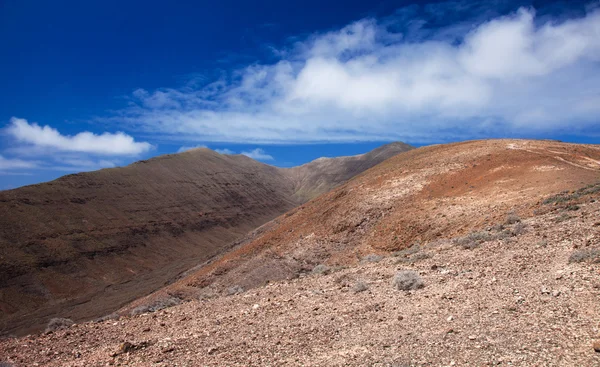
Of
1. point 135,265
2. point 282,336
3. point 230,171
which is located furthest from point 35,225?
point 230,171

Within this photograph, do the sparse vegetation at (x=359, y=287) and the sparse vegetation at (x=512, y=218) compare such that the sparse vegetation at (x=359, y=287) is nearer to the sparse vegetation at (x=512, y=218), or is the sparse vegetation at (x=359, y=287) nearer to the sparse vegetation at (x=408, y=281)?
the sparse vegetation at (x=408, y=281)

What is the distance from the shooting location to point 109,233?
60.5m

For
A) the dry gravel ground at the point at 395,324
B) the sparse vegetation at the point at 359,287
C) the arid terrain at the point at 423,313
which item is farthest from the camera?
the sparse vegetation at the point at 359,287

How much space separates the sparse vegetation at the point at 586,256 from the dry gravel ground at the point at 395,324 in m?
0.12

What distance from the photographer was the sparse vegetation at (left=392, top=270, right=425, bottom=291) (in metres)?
9.56

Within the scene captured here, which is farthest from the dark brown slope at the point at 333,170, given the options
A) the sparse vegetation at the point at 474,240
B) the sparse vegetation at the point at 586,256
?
the sparse vegetation at the point at 586,256

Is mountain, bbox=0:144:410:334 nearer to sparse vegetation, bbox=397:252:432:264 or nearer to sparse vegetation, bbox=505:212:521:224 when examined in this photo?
sparse vegetation, bbox=397:252:432:264

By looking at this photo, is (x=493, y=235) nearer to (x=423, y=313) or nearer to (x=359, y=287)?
(x=359, y=287)

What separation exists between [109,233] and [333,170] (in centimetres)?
10013

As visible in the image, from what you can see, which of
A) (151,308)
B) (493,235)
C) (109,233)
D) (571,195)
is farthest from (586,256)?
(109,233)

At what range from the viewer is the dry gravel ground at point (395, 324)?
590 centimetres

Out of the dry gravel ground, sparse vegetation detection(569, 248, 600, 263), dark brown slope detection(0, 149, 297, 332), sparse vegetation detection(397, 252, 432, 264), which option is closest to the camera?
the dry gravel ground

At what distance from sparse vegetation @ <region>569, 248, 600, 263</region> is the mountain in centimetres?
3633

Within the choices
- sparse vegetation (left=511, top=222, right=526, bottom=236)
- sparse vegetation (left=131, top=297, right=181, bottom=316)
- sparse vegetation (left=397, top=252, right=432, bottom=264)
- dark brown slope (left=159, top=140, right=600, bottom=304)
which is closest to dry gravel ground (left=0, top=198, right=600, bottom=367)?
sparse vegetation (left=397, top=252, right=432, bottom=264)
